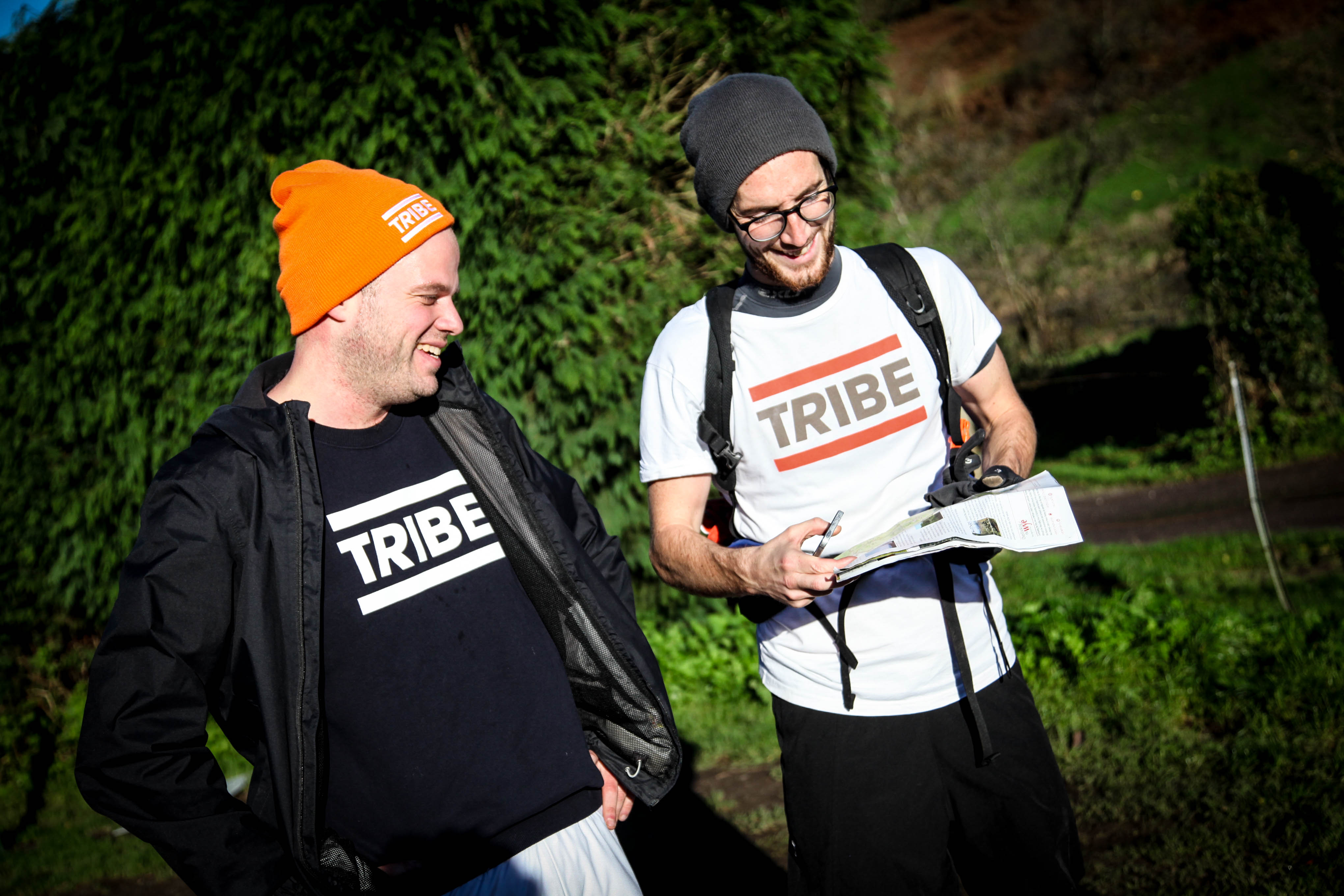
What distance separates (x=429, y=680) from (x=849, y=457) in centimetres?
111

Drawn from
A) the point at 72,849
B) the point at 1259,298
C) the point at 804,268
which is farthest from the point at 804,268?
the point at 1259,298

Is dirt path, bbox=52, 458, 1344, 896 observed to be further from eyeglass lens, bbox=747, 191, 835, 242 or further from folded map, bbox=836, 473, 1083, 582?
eyeglass lens, bbox=747, 191, 835, 242

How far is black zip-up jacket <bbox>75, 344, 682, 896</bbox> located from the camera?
1638 mm

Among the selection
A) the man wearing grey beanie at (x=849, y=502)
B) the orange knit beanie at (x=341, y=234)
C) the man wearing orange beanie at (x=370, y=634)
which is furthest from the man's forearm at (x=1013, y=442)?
the orange knit beanie at (x=341, y=234)

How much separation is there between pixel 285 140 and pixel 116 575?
3.25 m

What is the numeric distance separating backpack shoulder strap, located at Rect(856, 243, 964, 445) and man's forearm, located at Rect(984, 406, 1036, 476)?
0.40 feet

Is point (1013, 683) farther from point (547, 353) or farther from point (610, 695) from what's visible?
point (547, 353)

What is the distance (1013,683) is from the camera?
7.28 feet

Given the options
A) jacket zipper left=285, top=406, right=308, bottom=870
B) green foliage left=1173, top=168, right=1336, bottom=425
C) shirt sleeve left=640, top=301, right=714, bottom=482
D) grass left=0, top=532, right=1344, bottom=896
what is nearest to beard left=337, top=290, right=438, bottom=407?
jacket zipper left=285, top=406, right=308, bottom=870

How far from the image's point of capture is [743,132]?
2146 mm

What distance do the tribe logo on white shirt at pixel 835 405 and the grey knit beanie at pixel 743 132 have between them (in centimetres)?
44

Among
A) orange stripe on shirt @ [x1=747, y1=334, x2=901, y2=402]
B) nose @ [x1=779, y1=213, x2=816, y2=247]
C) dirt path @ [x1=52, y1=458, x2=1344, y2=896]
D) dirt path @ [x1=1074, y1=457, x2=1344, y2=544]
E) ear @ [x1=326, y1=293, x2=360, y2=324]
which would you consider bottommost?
dirt path @ [x1=1074, y1=457, x2=1344, y2=544]

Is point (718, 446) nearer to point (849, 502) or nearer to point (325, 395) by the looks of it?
point (849, 502)

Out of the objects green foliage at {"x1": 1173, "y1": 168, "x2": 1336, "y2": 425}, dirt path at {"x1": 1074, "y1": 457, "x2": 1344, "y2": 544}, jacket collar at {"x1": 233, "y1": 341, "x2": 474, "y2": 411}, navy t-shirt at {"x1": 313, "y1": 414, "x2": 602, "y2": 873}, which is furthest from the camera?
green foliage at {"x1": 1173, "y1": 168, "x2": 1336, "y2": 425}
